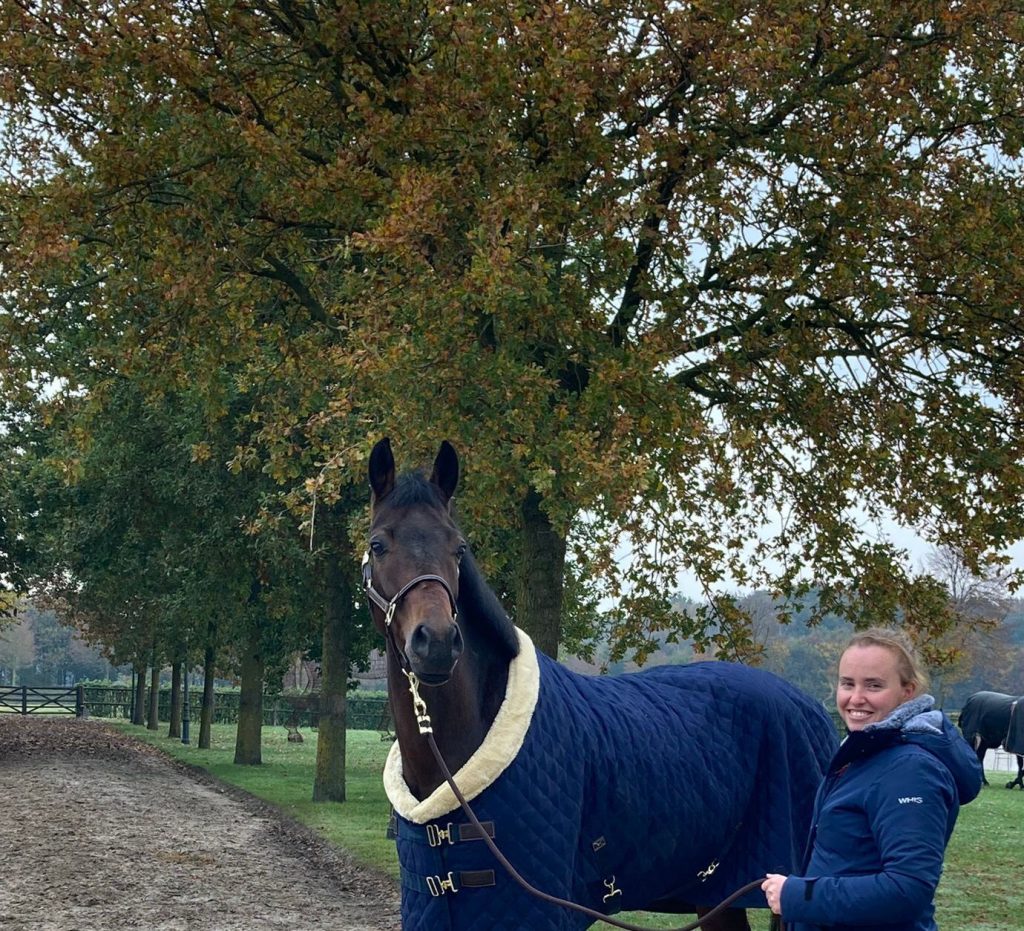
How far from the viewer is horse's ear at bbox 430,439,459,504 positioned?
569 cm

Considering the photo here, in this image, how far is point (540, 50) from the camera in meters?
11.4

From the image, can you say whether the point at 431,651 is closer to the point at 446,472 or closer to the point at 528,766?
the point at 528,766

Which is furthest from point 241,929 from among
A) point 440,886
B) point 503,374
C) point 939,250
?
point 939,250

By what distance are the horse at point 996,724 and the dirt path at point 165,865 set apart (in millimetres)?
16064

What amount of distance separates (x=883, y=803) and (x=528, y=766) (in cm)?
220

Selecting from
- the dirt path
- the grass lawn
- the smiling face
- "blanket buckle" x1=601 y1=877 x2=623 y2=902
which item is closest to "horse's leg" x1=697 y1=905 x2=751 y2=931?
"blanket buckle" x1=601 y1=877 x2=623 y2=902

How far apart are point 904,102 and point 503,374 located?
4.96 m

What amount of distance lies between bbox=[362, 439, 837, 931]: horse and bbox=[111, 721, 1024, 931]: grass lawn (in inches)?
202

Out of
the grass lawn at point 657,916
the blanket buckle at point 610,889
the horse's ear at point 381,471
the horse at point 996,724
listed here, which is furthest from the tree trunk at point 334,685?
the horse's ear at point 381,471

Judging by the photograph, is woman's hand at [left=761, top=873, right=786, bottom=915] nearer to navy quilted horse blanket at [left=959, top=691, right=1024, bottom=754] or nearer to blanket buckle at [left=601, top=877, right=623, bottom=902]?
blanket buckle at [left=601, top=877, right=623, bottom=902]

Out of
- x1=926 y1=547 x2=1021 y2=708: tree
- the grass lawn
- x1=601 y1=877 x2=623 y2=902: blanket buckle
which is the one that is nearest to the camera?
x1=601 y1=877 x2=623 y2=902: blanket buckle

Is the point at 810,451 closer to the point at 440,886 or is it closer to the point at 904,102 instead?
the point at 904,102

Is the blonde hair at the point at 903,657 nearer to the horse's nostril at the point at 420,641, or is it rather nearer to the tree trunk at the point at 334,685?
the horse's nostril at the point at 420,641

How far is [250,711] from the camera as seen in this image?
2892cm
